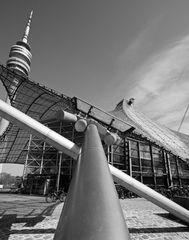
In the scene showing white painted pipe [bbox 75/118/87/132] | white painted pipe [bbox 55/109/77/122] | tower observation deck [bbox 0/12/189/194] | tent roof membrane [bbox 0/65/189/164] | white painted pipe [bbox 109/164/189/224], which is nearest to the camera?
white painted pipe [bbox 75/118/87/132]

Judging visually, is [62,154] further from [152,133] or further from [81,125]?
[152,133]

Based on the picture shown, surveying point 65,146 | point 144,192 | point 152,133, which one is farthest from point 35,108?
point 152,133

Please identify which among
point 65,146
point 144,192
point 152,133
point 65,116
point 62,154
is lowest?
point 144,192

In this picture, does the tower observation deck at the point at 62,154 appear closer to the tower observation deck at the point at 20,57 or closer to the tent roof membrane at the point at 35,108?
the tent roof membrane at the point at 35,108

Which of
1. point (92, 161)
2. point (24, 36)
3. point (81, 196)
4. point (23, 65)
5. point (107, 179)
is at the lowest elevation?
point (81, 196)

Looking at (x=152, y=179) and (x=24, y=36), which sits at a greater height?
(x=24, y=36)

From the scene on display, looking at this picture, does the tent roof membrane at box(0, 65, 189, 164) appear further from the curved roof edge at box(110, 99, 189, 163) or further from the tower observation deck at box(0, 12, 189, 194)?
the curved roof edge at box(110, 99, 189, 163)

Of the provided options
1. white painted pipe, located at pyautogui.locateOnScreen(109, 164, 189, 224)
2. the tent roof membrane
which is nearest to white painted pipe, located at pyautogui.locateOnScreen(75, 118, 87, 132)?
white painted pipe, located at pyautogui.locateOnScreen(109, 164, 189, 224)

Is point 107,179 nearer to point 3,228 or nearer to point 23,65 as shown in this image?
point 3,228

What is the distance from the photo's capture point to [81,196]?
147cm

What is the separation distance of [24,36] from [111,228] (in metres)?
90.8

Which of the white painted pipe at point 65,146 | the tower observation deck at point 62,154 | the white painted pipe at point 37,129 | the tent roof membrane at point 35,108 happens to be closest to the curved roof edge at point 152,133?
the tent roof membrane at point 35,108

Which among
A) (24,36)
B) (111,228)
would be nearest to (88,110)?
(111,228)

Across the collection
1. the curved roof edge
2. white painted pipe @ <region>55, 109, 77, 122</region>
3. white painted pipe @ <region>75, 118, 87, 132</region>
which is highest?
the curved roof edge
